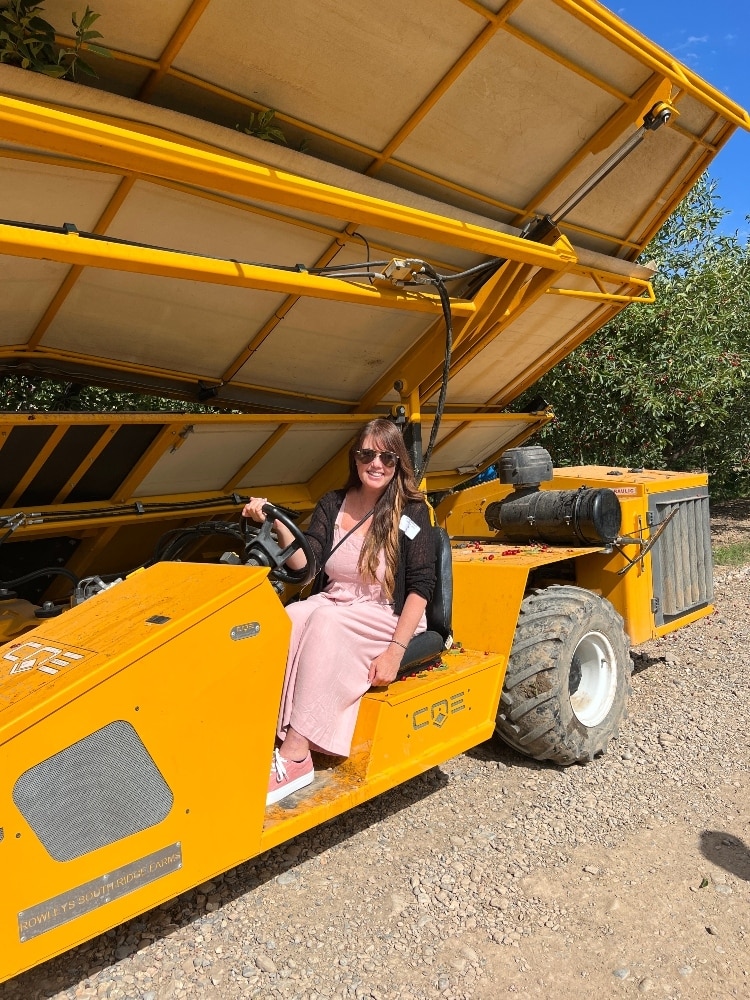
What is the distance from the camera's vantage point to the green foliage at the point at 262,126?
11.8ft

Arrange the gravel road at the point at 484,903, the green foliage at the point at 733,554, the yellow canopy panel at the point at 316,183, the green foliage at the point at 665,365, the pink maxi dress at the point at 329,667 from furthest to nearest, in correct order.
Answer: the green foliage at the point at 733,554, the green foliage at the point at 665,365, the pink maxi dress at the point at 329,667, the yellow canopy panel at the point at 316,183, the gravel road at the point at 484,903

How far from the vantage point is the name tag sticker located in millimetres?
3746

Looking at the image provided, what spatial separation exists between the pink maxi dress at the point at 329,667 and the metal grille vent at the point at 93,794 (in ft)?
2.38

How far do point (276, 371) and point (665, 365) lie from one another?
6107 mm

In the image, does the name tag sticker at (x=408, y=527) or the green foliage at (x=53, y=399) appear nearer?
the name tag sticker at (x=408, y=527)

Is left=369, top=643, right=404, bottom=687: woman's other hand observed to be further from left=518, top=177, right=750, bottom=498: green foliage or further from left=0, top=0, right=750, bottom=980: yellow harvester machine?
left=518, top=177, right=750, bottom=498: green foliage

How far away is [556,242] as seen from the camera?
15.9 feet

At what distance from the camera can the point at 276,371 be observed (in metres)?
5.03

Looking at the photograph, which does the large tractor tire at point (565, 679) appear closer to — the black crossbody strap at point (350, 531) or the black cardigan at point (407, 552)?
the black cardigan at point (407, 552)

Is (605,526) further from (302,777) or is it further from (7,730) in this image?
(7,730)

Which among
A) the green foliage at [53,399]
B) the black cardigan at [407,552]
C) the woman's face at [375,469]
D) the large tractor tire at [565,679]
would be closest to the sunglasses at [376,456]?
the woman's face at [375,469]

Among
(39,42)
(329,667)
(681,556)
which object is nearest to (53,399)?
(39,42)

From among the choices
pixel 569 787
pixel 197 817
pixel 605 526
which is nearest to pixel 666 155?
pixel 605 526

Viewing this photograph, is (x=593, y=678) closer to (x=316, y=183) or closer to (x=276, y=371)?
(x=276, y=371)
